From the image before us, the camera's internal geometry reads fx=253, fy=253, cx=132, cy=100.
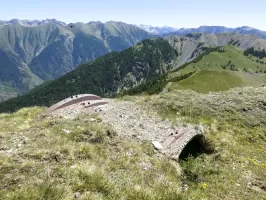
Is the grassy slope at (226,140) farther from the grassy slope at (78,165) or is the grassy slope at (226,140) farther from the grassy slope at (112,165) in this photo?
the grassy slope at (78,165)

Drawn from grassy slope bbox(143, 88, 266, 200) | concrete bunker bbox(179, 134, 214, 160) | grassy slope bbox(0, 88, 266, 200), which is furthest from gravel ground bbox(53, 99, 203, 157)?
grassy slope bbox(143, 88, 266, 200)

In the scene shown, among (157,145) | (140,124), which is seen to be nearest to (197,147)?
(157,145)

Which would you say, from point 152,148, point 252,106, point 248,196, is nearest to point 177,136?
point 152,148

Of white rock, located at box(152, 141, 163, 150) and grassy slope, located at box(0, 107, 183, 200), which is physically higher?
grassy slope, located at box(0, 107, 183, 200)

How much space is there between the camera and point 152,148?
1544 centimetres

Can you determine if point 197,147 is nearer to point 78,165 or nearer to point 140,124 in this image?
point 140,124

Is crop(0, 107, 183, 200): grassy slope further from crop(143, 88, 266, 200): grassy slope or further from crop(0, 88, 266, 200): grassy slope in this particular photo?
crop(143, 88, 266, 200): grassy slope

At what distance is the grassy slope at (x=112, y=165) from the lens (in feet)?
29.0

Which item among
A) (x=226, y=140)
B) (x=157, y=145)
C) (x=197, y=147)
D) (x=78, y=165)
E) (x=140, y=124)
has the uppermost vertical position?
(x=78, y=165)

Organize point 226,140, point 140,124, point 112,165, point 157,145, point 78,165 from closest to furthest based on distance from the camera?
point 78,165 < point 112,165 < point 157,145 < point 226,140 < point 140,124

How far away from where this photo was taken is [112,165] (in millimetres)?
11711

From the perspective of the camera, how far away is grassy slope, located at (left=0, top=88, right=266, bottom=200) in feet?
29.0

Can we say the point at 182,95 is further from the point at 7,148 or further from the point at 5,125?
the point at 7,148

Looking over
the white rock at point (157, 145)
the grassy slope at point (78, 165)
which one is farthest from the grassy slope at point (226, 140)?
the white rock at point (157, 145)
